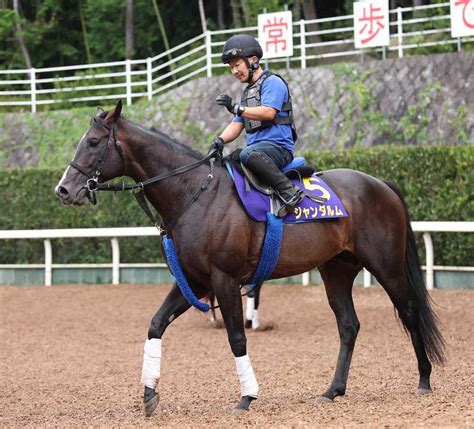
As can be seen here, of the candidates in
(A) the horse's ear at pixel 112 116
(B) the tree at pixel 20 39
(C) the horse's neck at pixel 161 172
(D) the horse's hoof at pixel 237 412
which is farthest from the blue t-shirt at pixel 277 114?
(B) the tree at pixel 20 39

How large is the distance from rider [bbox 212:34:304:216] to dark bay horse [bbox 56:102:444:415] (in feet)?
0.92

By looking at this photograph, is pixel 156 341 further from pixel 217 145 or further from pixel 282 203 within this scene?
pixel 217 145

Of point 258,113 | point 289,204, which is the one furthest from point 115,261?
point 258,113

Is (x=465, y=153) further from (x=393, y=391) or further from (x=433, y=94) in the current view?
(x=393, y=391)

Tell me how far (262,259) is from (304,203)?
0.58 metres

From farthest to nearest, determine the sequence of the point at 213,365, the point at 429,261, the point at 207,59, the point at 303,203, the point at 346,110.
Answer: the point at 207,59, the point at 346,110, the point at 429,261, the point at 213,365, the point at 303,203

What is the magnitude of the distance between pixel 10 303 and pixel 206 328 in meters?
4.76

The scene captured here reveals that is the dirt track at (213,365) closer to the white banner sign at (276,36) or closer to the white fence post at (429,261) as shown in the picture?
the white fence post at (429,261)

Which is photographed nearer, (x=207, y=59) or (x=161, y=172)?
(x=161, y=172)

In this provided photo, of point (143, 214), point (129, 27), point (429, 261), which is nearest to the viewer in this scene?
point (429, 261)

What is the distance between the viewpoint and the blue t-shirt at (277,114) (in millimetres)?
7441

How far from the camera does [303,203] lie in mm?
7625

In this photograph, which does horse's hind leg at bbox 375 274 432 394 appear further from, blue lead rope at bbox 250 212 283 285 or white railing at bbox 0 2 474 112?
white railing at bbox 0 2 474 112

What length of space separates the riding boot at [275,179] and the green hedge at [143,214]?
28.9ft
